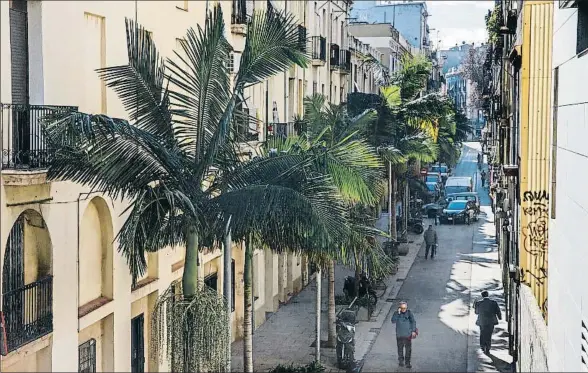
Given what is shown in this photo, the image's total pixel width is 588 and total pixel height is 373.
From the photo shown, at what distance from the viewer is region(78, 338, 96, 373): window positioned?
43.2 ft

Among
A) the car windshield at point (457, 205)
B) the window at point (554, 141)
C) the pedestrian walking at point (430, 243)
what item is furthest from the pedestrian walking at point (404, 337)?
the car windshield at point (457, 205)

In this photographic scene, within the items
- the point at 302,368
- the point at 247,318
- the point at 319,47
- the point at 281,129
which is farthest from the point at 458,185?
the point at 247,318

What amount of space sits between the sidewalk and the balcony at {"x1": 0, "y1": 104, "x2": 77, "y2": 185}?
772 cm

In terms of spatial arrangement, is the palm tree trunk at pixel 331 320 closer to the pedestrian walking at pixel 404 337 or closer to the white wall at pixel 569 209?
the pedestrian walking at pixel 404 337

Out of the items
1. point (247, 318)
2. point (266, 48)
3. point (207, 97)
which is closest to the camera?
point (266, 48)

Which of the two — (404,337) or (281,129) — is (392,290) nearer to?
(281,129)

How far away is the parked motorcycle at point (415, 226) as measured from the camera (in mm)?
35000

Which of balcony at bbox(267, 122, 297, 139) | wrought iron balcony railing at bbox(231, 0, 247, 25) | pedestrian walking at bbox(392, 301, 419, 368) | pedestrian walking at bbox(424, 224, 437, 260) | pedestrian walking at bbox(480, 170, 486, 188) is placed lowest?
pedestrian walking at bbox(392, 301, 419, 368)

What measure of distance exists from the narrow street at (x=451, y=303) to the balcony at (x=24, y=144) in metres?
9.04

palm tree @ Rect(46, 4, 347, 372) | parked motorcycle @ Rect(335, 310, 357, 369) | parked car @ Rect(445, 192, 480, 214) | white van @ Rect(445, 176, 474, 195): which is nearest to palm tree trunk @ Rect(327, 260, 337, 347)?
parked motorcycle @ Rect(335, 310, 357, 369)

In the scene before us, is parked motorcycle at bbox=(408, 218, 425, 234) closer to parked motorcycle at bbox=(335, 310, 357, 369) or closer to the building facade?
the building facade

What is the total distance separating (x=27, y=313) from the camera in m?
11.5

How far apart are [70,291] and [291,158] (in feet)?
11.4

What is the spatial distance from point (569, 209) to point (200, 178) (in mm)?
4796
